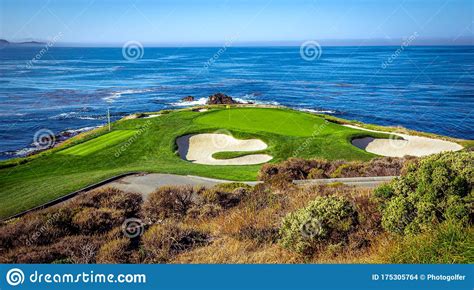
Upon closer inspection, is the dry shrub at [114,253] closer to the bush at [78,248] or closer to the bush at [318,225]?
the bush at [78,248]

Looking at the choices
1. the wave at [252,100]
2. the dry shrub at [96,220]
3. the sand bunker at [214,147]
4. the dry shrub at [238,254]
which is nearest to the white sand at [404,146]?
the sand bunker at [214,147]

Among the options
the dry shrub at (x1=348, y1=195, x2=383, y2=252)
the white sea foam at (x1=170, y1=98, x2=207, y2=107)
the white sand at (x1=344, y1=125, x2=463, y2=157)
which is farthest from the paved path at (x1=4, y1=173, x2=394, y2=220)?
the white sea foam at (x1=170, y1=98, x2=207, y2=107)

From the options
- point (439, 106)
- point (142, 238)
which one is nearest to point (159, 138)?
point (142, 238)

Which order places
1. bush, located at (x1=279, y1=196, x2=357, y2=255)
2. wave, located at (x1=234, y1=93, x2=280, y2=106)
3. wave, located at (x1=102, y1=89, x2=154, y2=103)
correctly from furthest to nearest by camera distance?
wave, located at (x1=102, y1=89, x2=154, y2=103) → wave, located at (x1=234, y1=93, x2=280, y2=106) → bush, located at (x1=279, y1=196, x2=357, y2=255)

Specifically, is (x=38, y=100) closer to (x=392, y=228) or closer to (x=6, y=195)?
(x=6, y=195)

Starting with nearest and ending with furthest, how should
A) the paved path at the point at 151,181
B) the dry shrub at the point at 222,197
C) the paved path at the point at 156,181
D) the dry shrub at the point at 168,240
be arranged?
the dry shrub at the point at 168,240
the dry shrub at the point at 222,197
the paved path at the point at 151,181
the paved path at the point at 156,181

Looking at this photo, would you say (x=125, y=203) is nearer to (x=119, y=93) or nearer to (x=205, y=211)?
(x=205, y=211)

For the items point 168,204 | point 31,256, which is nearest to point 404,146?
point 168,204

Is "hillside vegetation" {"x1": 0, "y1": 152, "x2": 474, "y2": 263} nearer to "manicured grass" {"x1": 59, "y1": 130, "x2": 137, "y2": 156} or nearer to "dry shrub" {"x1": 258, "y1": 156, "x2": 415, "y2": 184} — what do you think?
"dry shrub" {"x1": 258, "y1": 156, "x2": 415, "y2": 184}
